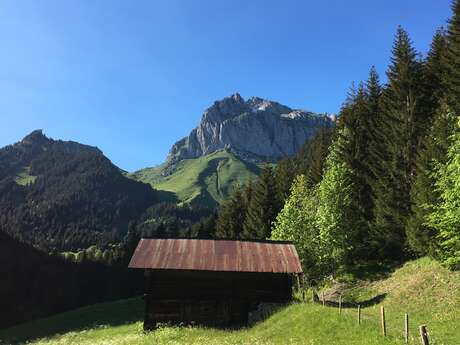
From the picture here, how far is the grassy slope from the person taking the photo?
19422 mm

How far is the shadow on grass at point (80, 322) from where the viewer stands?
44719 millimetres

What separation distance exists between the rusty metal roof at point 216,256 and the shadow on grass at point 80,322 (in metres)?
15.2

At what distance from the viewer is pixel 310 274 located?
139 ft

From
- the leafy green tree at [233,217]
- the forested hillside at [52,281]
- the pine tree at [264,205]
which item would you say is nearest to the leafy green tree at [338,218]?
the pine tree at [264,205]

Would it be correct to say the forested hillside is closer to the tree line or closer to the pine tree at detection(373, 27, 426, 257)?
the tree line

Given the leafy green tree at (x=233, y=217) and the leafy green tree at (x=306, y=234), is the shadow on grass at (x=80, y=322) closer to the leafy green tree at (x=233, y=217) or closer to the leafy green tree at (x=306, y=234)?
the leafy green tree at (x=306, y=234)

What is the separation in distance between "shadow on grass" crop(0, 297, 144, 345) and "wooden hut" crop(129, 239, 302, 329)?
14648mm

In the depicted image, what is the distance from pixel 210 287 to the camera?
32.2 m

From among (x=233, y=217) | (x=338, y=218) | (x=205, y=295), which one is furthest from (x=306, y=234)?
(x=233, y=217)

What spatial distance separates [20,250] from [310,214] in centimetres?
9101

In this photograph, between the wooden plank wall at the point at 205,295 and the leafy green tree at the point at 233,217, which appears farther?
the leafy green tree at the point at 233,217

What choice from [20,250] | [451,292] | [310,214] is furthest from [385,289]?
A: [20,250]

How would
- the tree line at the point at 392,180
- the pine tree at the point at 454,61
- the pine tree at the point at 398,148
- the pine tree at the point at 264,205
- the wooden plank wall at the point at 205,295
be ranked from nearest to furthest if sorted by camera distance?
the wooden plank wall at the point at 205,295
the tree line at the point at 392,180
the pine tree at the point at 454,61
the pine tree at the point at 398,148
the pine tree at the point at 264,205

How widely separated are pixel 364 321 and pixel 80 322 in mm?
38385
